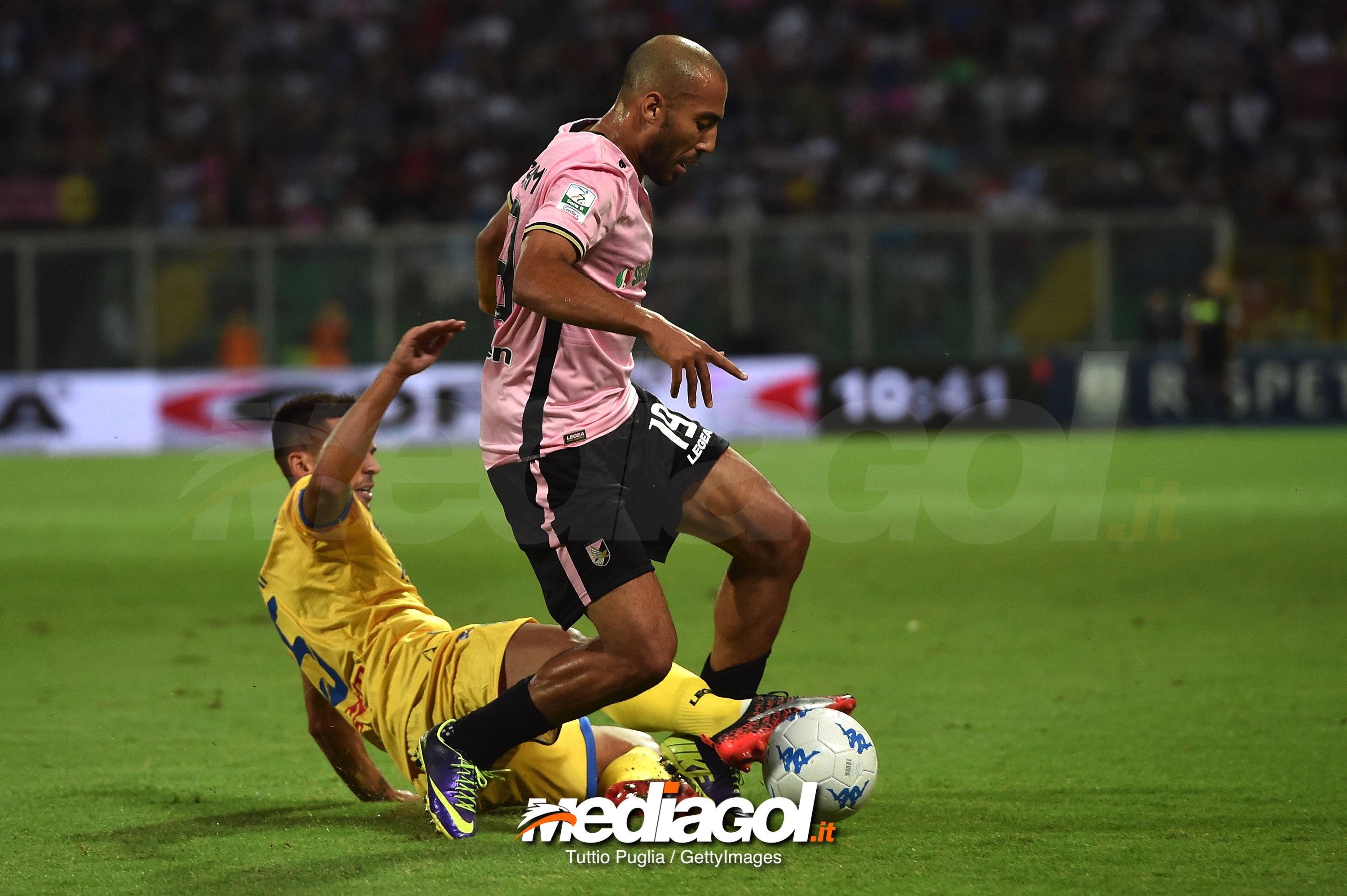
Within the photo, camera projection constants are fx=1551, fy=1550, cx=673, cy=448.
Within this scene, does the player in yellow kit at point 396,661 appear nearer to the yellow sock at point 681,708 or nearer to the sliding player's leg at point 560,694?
the yellow sock at point 681,708

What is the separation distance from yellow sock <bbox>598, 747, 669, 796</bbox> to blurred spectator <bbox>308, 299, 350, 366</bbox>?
1570 centimetres

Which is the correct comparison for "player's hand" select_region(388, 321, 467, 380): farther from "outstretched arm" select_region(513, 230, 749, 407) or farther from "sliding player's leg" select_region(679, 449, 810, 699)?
"sliding player's leg" select_region(679, 449, 810, 699)

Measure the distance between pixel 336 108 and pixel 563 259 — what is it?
68.8ft


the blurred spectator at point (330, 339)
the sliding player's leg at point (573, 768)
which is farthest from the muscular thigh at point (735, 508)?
the blurred spectator at point (330, 339)

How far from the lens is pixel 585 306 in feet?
12.1

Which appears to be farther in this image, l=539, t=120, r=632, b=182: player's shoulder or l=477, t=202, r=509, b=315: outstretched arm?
l=477, t=202, r=509, b=315: outstretched arm

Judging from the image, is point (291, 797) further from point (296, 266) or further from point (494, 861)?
point (296, 266)

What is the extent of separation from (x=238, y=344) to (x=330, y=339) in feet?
3.81

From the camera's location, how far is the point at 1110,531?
10.5 meters

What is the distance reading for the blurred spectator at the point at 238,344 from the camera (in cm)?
1939

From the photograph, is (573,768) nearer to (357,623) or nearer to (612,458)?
(357,623)

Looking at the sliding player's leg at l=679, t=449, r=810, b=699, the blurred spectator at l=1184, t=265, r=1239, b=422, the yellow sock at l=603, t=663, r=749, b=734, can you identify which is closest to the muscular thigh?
the sliding player's leg at l=679, t=449, r=810, b=699

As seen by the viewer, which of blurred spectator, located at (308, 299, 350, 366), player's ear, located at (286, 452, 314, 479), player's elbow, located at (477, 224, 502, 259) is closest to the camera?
player's elbow, located at (477, 224, 502, 259)

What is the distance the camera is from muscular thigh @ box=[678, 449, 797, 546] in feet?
13.7
